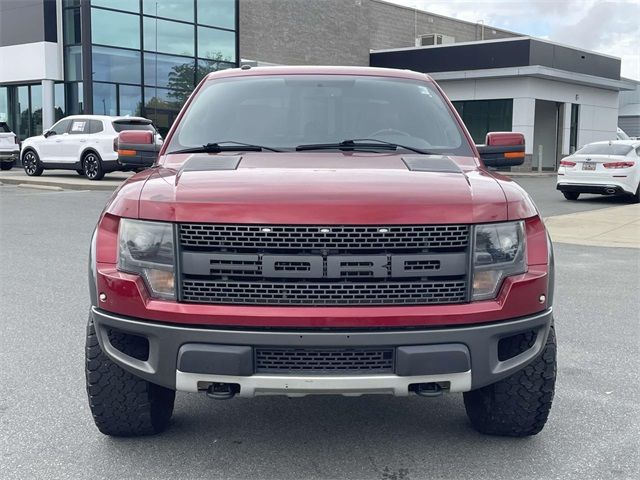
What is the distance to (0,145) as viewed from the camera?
24.8m

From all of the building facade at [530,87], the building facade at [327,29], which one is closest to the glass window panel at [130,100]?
the building facade at [327,29]

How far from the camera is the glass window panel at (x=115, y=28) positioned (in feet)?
86.3

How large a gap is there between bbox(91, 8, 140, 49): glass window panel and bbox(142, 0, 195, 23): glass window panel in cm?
66

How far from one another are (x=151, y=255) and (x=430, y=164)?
54.4 inches

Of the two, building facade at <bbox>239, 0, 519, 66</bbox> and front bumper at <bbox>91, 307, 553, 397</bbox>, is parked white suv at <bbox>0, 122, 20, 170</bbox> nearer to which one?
building facade at <bbox>239, 0, 519, 66</bbox>

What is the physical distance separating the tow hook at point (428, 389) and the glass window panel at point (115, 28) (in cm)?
2584

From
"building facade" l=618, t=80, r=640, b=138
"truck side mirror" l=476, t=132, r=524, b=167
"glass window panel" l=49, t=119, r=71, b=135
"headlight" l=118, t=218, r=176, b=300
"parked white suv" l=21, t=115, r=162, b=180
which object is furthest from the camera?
"building facade" l=618, t=80, r=640, b=138

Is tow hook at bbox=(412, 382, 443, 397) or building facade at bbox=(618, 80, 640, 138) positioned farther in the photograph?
building facade at bbox=(618, 80, 640, 138)

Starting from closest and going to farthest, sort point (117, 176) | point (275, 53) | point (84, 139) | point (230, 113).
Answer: point (230, 113) < point (84, 139) < point (117, 176) < point (275, 53)

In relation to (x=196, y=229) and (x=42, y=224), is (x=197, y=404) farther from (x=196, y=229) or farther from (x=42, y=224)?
(x=42, y=224)

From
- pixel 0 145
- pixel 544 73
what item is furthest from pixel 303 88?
pixel 544 73

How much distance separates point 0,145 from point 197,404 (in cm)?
2336

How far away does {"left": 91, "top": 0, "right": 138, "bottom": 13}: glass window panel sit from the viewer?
26.3 metres

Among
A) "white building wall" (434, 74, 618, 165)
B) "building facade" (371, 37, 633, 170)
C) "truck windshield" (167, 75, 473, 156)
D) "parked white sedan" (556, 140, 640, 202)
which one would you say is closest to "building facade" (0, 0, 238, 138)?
"building facade" (371, 37, 633, 170)
